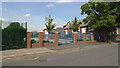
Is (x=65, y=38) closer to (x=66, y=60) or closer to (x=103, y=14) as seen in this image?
(x=103, y=14)

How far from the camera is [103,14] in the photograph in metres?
20.2

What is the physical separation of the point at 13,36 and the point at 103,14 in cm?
1673

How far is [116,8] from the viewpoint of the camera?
20.3m

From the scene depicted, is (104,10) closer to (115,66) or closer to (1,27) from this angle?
(115,66)

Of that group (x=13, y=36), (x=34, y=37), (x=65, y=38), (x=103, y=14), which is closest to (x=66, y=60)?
(x=34, y=37)

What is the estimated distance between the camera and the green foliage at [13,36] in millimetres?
12867

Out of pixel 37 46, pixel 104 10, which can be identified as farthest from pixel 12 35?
pixel 104 10

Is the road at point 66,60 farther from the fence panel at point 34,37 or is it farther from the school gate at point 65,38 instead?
the school gate at point 65,38

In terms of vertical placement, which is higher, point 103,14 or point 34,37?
point 103,14

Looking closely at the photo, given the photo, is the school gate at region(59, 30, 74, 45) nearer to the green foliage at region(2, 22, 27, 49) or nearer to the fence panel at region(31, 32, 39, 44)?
the fence panel at region(31, 32, 39, 44)

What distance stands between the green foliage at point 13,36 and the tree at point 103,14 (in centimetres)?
1432

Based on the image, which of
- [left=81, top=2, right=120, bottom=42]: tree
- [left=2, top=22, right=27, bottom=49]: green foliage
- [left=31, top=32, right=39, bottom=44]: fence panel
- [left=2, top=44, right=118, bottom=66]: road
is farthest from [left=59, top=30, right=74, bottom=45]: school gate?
[left=2, top=44, right=118, bottom=66]: road

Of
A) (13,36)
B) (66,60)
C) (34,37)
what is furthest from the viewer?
(34,37)

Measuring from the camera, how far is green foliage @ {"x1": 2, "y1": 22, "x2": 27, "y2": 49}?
12.9 metres
